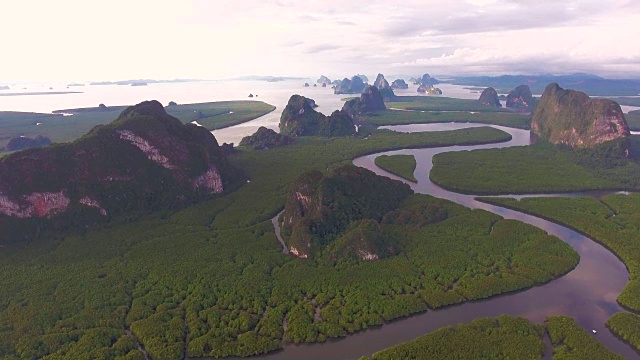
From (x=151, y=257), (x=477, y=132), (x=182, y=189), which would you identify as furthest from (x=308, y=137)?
(x=151, y=257)

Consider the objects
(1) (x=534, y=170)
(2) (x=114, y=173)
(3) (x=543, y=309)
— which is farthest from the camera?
(1) (x=534, y=170)

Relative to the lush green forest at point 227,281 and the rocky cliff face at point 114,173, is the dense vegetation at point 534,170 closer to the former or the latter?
the lush green forest at point 227,281

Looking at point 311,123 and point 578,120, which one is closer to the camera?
point 578,120

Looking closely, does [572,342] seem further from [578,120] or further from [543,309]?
[578,120]

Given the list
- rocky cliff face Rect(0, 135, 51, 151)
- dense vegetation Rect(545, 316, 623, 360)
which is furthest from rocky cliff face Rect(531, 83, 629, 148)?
rocky cliff face Rect(0, 135, 51, 151)

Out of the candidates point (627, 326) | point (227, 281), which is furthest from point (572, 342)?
point (227, 281)

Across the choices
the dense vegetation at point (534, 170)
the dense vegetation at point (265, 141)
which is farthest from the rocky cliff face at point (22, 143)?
the dense vegetation at point (534, 170)

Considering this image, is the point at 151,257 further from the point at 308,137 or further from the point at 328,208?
the point at 308,137
